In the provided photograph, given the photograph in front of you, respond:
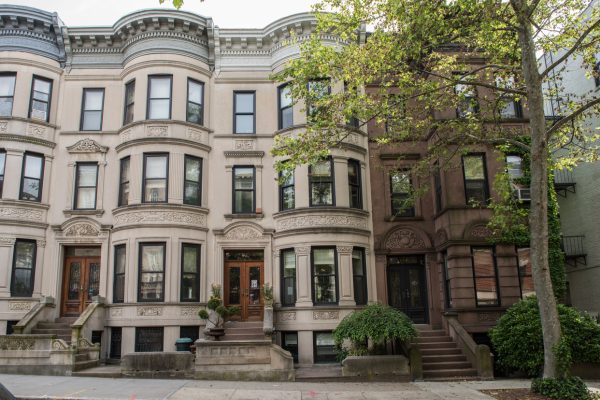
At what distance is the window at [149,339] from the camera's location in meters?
17.7

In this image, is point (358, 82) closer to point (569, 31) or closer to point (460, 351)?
point (569, 31)

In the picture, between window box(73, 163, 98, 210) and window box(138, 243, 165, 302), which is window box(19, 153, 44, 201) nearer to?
window box(73, 163, 98, 210)

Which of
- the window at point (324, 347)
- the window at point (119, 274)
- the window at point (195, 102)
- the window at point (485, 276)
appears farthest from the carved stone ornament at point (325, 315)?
the window at point (195, 102)

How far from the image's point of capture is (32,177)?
19438 mm

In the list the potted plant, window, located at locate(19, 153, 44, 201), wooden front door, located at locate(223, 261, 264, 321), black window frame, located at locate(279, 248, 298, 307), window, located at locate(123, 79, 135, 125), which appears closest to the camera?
the potted plant

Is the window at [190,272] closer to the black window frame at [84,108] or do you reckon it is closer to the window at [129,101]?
the window at [129,101]

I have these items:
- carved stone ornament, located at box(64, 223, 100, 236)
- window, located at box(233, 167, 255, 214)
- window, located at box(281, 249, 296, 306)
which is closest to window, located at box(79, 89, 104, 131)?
carved stone ornament, located at box(64, 223, 100, 236)

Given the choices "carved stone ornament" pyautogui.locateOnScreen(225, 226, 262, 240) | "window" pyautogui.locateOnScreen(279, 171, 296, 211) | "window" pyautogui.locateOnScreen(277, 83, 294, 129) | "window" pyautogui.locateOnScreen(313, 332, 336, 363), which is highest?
"window" pyautogui.locateOnScreen(277, 83, 294, 129)

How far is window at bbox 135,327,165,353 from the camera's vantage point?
17688 millimetres

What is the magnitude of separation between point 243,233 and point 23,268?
810cm

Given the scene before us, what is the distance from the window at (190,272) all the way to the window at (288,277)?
312 centimetres

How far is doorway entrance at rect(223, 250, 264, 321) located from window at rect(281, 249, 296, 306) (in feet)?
2.95

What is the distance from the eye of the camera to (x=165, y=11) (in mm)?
19734

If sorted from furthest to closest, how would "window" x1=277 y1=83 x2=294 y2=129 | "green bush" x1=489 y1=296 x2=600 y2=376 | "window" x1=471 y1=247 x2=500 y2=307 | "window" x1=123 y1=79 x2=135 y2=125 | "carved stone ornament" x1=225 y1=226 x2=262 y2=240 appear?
"window" x1=277 y1=83 x2=294 y2=129 → "window" x1=123 y1=79 x2=135 y2=125 → "carved stone ornament" x1=225 y1=226 x2=262 y2=240 → "window" x1=471 y1=247 x2=500 y2=307 → "green bush" x1=489 y1=296 x2=600 y2=376
